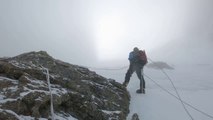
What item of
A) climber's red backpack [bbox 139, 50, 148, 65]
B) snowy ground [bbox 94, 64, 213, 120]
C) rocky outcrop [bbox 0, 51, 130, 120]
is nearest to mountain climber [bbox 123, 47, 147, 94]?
climber's red backpack [bbox 139, 50, 148, 65]

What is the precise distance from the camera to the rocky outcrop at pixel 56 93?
26.2 ft

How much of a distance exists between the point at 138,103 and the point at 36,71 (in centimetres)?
526

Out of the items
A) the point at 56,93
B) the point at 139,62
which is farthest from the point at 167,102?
the point at 56,93

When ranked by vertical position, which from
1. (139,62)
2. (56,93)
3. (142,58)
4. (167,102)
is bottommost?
(56,93)

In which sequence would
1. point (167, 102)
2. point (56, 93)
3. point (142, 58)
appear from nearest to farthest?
point (56, 93)
point (167, 102)
point (142, 58)

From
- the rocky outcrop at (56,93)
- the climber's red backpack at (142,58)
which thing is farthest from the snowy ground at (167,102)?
the climber's red backpack at (142,58)

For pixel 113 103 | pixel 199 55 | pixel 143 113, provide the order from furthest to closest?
pixel 199 55 < pixel 143 113 < pixel 113 103

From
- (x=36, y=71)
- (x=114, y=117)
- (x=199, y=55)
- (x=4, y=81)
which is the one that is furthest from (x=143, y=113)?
(x=199, y=55)

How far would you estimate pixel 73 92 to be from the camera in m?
10.1

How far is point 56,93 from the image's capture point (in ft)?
30.3

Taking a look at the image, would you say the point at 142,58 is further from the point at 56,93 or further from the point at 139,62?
the point at 56,93

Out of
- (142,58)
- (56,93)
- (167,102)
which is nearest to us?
(56,93)

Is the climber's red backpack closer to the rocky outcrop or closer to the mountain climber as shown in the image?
the mountain climber

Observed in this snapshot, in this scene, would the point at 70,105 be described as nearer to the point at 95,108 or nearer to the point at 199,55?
the point at 95,108
